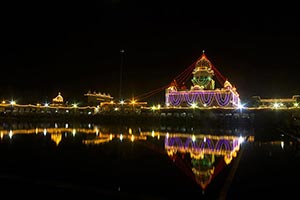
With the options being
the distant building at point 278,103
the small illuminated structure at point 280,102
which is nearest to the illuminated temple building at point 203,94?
the distant building at point 278,103

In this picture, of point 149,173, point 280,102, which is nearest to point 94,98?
point 280,102

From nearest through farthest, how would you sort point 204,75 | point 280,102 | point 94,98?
1. point 204,75
2. point 280,102
3. point 94,98

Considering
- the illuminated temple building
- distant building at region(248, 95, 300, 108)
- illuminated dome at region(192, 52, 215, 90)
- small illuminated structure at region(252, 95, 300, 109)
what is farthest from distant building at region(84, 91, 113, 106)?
small illuminated structure at region(252, 95, 300, 109)

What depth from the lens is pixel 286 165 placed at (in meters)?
7.55

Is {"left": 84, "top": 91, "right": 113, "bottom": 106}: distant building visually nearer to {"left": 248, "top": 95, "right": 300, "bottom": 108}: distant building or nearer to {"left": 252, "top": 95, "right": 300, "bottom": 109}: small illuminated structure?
{"left": 248, "top": 95, "right": 300, "bottom": 108}: distant building

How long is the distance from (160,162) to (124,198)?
319 centimetres

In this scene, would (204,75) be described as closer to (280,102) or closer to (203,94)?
(203,94)

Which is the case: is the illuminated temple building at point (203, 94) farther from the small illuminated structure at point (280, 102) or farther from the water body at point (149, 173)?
the water body at point (149, 173)

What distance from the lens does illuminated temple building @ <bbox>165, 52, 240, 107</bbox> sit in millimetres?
33531

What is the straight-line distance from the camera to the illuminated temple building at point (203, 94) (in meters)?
33.5

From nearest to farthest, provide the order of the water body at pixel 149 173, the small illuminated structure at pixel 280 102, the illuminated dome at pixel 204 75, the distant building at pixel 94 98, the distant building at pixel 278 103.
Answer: the water body at pixel 149 173 < the small illuminated structure at pixel 280 102 < the distant building at pixel 278 103 < the illuminated dome at pixel 204 75 < the distant building at pixel 94 98

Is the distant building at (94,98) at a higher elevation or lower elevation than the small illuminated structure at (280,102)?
higher

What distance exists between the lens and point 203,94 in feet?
113

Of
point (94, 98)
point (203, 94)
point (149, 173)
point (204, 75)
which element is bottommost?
point (149, 173)
